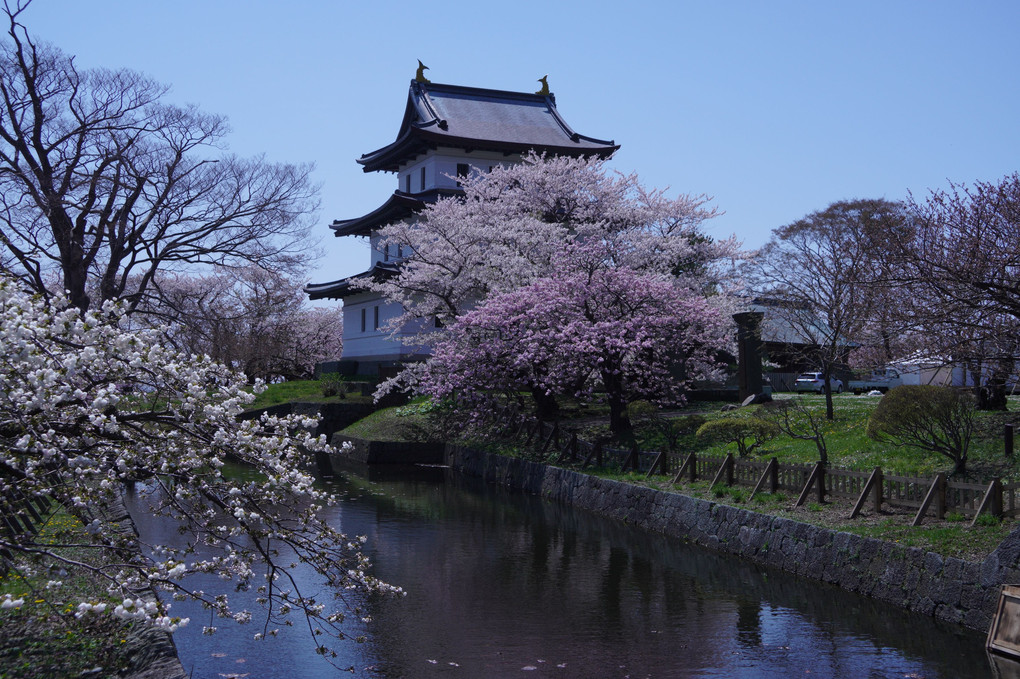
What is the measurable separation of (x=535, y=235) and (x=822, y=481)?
17.1 meters

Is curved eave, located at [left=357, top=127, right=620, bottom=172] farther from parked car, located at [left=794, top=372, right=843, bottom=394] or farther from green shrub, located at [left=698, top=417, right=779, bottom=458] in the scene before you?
green shrub, located at [left=698, top=417, right=779, bottom=458]

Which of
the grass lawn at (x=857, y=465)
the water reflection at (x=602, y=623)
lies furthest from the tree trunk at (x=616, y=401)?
the water reflection at (x=602, y=623)

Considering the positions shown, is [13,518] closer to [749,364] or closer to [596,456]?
[596,456]

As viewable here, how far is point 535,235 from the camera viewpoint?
3073 cm

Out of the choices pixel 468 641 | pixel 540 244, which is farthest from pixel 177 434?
pixel 540 244

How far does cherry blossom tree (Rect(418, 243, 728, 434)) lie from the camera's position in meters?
25.6

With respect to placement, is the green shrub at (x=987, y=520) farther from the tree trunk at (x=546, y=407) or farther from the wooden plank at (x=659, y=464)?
the tree trunk at (x=546, y=407)

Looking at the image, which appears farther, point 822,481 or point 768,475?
point 768,475

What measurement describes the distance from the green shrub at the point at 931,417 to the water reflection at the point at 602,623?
378 cm

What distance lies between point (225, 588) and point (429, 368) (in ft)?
63.3

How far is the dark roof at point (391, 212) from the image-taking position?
4359 cm

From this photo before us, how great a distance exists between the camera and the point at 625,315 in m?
26.0

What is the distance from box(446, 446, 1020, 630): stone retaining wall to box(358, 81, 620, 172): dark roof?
90.5 ft

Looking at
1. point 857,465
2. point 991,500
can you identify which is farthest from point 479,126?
point 991,500
